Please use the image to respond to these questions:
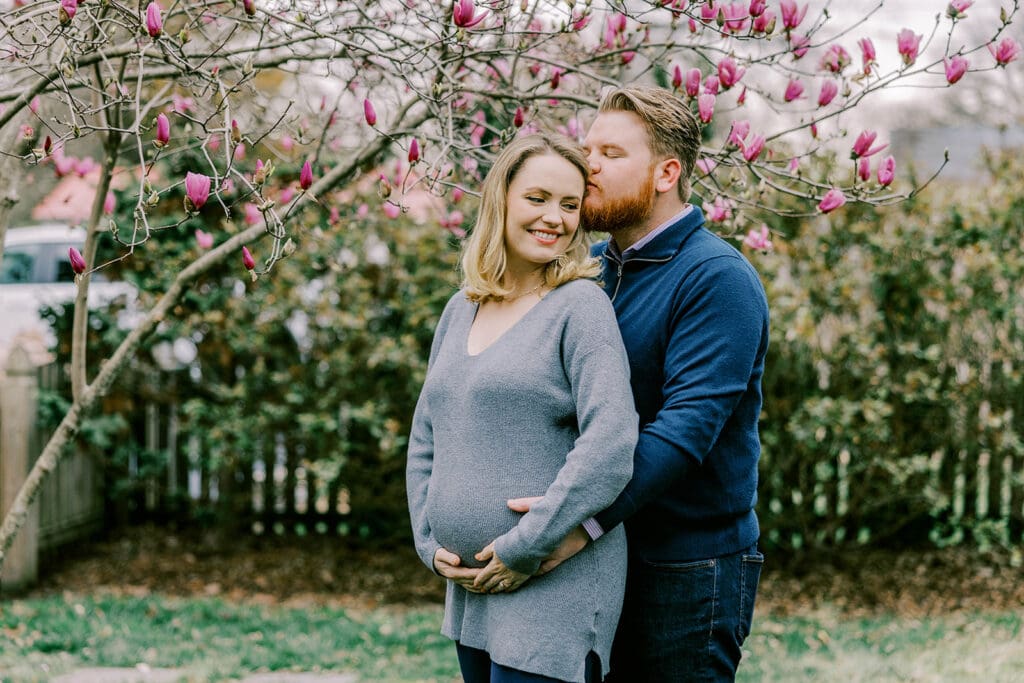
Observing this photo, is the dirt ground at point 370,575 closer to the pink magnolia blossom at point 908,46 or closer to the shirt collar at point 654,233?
the pink magnolia blossom at point 908,46

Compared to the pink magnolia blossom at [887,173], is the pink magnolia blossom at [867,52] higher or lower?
higher

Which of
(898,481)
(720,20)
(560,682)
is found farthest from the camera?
(898,481)

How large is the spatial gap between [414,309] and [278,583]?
1977mm

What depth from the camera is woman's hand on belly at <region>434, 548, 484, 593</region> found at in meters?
2.28

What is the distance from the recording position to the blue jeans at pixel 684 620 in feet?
7.73

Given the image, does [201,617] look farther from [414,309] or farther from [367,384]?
[414,309]

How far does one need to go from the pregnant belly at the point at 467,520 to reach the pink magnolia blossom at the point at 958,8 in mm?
1968

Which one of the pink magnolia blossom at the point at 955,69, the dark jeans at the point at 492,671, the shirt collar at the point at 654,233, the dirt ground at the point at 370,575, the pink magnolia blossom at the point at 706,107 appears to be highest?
the pink magnolia blossom at the point at 955,69

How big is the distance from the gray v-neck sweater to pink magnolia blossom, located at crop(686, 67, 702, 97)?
107cm

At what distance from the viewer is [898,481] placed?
592 cm

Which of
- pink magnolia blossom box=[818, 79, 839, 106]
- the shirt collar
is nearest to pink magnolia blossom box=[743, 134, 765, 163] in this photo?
pink magnolia blossom box=[818, 79, 839, 106]

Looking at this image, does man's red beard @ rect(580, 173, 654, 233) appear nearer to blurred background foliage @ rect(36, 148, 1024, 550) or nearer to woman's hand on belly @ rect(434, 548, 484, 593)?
woman's hand on belly @ rect(434, 548, 484, 593)

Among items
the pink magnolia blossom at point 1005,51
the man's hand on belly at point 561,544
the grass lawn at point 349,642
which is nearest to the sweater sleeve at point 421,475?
the man's hand on belly at point 561,544

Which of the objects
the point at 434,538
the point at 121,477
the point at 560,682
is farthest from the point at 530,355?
the point at 121,477
